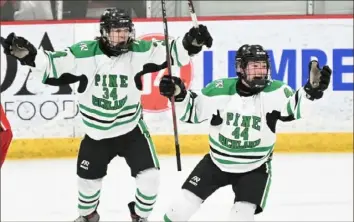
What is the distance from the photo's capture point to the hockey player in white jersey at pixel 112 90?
3.52m

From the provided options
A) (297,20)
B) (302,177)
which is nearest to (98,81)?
(302,177)

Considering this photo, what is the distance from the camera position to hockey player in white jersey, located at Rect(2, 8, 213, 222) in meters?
3.52

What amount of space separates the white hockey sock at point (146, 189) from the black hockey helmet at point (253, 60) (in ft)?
2.45

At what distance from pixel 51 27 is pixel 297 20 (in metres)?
1.80

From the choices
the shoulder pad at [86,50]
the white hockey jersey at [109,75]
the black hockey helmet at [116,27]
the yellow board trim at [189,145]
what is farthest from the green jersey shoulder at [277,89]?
the yellow board trim at [189,145]

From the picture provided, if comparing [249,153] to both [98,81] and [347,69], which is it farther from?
[347,69]

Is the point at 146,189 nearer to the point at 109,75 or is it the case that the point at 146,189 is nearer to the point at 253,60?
the point at 109,75

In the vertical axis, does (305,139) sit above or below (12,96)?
below

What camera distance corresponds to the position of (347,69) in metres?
5.77

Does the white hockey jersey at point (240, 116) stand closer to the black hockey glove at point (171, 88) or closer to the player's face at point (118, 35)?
the black hockey glove at point (171, 88)

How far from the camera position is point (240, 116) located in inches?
125

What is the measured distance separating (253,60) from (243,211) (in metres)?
0.61

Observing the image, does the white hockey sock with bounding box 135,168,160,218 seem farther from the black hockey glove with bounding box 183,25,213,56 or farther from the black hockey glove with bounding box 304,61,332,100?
the black hockey glove with bounding box 304,61,332,100

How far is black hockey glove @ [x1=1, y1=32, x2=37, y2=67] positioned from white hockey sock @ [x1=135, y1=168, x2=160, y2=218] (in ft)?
2.52
